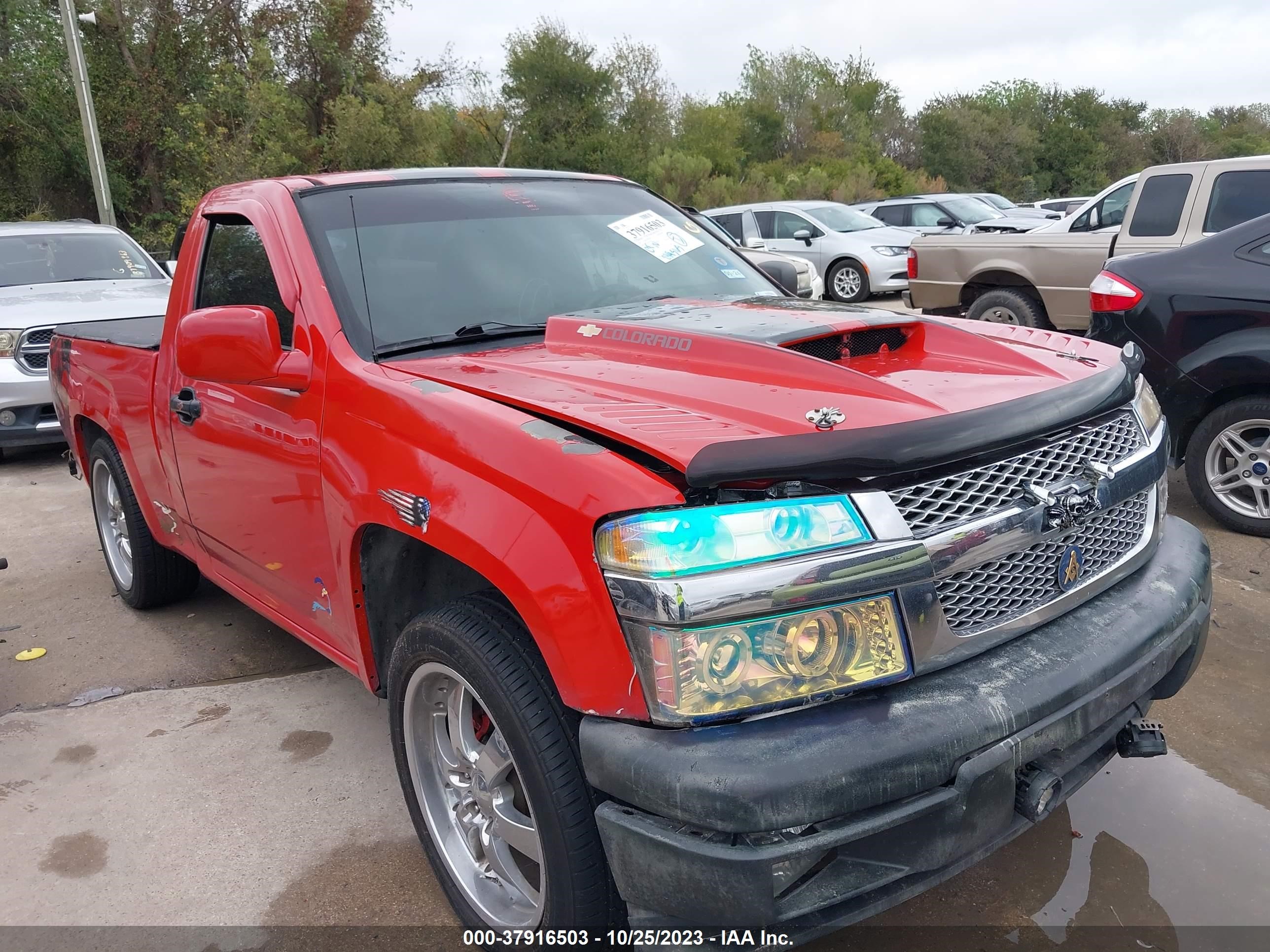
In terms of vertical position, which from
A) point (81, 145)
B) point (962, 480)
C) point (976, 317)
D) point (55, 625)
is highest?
point (81, 145)

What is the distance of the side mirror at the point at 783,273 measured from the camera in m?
3.82

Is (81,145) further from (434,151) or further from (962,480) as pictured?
(962,480)

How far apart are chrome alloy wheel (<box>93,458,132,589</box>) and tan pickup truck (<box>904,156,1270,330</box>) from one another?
6.92m

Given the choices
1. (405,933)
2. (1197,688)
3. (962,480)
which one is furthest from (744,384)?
(1197,688)

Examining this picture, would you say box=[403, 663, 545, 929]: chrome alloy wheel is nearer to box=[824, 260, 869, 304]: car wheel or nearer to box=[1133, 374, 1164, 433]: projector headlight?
box=[1133, 374, 1164, 433]: projector headlight

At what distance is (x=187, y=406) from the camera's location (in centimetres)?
337

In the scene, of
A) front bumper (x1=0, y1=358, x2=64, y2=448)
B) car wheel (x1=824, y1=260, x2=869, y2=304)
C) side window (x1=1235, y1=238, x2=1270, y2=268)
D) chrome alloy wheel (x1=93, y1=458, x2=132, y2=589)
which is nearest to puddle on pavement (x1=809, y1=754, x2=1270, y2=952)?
side window (x1=1235, y1=238, x2=1270, y2=268)

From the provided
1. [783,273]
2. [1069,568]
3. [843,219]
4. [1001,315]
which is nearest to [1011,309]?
[1001,315]

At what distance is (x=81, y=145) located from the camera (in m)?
23.6

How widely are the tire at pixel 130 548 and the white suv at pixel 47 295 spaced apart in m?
2.70

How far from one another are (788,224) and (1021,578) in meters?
14.2

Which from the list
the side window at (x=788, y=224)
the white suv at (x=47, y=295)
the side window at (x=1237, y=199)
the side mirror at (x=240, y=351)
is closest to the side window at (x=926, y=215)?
the side window at (x=788, y=224)

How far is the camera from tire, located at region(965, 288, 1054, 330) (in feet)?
28.2

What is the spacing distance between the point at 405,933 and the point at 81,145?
26.0m
